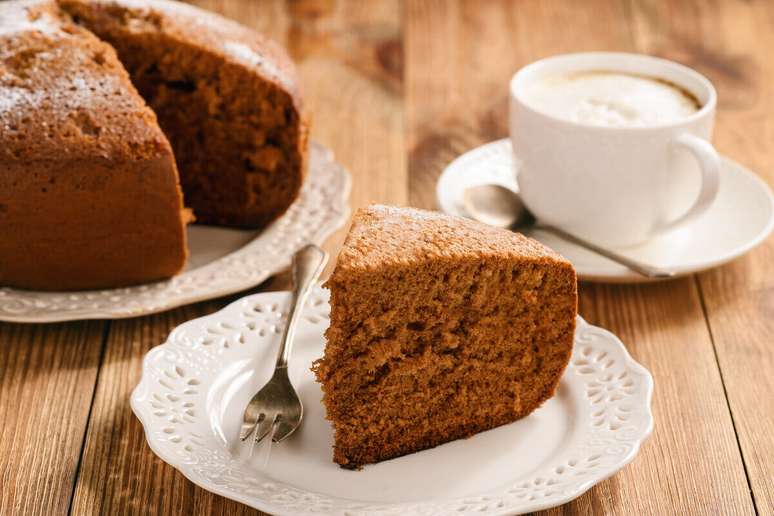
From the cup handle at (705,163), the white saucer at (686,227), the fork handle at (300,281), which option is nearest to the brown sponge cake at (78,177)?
the fork handle at (300,281)

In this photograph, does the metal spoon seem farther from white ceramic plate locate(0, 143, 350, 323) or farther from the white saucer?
white ceramic plate locate(0, 143, 350, 323)

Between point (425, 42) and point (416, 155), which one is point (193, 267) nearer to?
point (416, 155)

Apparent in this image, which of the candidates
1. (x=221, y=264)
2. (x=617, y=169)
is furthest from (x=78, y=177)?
(x=617, y=169)

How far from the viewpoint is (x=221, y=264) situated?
2.37 meters

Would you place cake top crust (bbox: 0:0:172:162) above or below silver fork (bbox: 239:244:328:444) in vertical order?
above

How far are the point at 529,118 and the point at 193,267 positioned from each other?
89cm

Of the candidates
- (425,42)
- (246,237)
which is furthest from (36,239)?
(425,42)

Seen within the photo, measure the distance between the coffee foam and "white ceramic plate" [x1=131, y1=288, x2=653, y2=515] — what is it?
595 mm

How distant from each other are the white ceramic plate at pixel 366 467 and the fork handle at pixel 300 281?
42 millimetres

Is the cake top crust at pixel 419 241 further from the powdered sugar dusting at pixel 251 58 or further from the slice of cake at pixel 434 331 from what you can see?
the powdered sugar dusting at pixel 251 58

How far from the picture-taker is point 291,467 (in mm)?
1757

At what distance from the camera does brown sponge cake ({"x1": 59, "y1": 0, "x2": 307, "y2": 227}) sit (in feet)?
8.44

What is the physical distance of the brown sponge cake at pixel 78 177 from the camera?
2205 millimetres

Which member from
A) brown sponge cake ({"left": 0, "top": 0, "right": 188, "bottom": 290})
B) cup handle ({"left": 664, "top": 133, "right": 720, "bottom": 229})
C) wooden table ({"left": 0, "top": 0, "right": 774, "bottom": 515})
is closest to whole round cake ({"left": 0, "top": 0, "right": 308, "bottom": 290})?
brown sponge cake ({"left": 0, "top": 0, "right": 188, "bottom": 290})
